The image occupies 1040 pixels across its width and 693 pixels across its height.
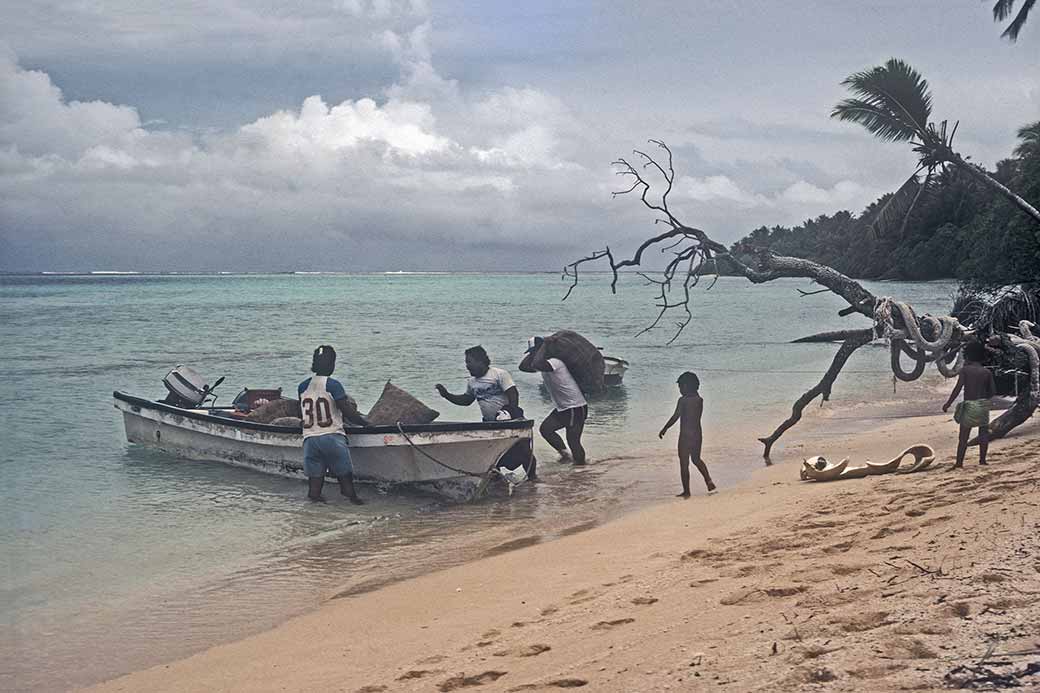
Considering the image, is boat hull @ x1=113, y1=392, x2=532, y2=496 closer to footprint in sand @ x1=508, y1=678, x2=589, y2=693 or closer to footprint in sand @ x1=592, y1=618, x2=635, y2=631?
footprint in sand @ x1=592, y1=618, x2=635, y2=631

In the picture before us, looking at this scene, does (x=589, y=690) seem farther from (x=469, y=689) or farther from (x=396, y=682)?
(x=396, y=682)

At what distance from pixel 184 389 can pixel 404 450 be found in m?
4.97

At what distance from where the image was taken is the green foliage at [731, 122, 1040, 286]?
57.3 ft

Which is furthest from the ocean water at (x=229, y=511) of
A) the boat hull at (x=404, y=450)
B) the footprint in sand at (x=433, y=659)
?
the footprint in sand at (x=433, y=659)

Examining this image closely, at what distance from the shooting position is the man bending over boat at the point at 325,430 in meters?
10.7

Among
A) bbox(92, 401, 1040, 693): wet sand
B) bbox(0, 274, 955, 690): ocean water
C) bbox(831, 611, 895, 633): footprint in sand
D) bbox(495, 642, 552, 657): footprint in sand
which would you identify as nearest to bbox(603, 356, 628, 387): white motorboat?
bbox(0, 274, 955, 690): ocean water

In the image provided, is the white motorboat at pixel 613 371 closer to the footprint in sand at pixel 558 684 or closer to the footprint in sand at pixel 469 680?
the footprint in sand at pixel 469 680

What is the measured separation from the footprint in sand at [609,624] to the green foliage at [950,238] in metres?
7.20

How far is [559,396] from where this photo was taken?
1226cm

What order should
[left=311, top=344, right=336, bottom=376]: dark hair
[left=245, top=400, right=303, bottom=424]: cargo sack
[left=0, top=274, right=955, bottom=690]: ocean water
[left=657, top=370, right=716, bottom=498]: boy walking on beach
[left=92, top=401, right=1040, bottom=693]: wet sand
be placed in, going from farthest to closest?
1. [left=245, top=400, right=303, bottom=424]: cargo sack
2. [left=311, top=344, right=336, bottom=376]: dark hair
3. [left=657, top=370, right=716, bottom=498]: boy walking on beach
4. [left=0, top=274, right=955, bottom=690]: ocean water
5. [left=92, top=401, right=1040, bottom=693]: wet sand

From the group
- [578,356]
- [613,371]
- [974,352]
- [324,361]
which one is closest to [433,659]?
[324,361]

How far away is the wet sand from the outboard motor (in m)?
7.81

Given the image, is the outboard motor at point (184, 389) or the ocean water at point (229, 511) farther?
the outboard motor at point (184, 389)

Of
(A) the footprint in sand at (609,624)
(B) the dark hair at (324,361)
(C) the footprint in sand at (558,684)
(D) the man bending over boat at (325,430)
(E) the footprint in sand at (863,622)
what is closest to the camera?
(E) the footprint in sand at (863,622)
